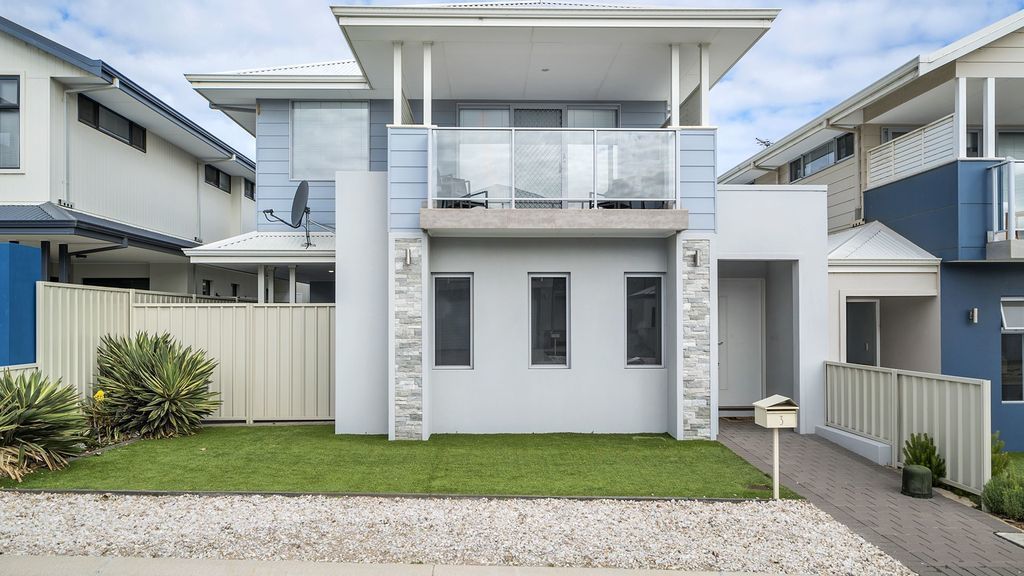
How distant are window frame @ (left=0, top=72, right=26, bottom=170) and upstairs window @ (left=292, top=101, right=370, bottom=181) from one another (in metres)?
4.52

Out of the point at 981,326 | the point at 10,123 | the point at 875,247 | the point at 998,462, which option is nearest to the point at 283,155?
the point at 10,123

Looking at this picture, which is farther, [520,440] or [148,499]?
[520,440]

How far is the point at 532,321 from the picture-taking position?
9.46 metres

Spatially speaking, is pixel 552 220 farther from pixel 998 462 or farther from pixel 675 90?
pixel 998 462

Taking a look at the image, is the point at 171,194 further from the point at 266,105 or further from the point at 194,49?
the point at 194,49

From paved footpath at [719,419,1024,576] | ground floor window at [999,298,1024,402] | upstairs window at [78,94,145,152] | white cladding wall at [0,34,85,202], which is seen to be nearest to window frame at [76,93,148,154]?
upstairs window at [78,94,145,152]

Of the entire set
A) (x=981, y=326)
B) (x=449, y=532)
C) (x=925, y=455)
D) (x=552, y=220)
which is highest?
(x=552, y=220)

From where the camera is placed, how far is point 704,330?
8.99 meters

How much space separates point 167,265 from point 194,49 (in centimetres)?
1064

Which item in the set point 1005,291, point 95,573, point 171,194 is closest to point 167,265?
point 171,194

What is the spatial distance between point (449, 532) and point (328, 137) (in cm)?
922

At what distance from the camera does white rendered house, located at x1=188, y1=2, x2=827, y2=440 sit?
8.73m

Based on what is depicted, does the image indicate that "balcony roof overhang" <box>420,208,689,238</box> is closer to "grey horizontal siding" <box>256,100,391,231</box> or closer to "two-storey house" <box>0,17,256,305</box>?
"grey horizontal siding" <box>256,100,391,231</box>

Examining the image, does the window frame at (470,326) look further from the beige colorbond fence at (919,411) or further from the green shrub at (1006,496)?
the green shrub at (1006,496)
